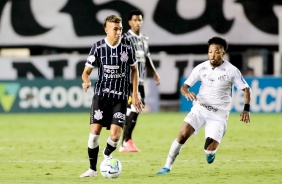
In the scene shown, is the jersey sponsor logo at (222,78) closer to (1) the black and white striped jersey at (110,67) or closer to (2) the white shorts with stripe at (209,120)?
(2) the white shorts with stripe at (209,120)

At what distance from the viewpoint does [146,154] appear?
1341cm

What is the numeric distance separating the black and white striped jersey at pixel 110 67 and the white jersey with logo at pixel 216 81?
2.62 ft

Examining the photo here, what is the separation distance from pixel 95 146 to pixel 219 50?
74.3 inches

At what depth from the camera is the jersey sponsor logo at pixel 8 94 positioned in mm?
25062

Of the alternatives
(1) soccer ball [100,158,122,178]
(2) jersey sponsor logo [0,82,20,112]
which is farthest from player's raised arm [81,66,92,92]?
(2) jersey sponsor logo [0,82,20,112]

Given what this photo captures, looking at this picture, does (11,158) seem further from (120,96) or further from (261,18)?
(261,18)

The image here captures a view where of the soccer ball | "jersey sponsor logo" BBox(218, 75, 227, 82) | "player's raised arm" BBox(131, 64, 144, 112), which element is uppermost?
"jersey sponsor logo" BBox(218, 75, 227, 82)

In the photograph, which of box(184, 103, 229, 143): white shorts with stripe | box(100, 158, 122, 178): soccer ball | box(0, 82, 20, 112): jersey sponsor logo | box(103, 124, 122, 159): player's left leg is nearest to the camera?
box(100, 158, 122, 178): soccer ball

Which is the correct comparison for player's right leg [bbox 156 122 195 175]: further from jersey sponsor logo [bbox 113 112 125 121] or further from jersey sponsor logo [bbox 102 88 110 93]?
jersey sponsor logo [bbox 102 88 110 93]

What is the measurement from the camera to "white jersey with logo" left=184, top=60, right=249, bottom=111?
10523 mm

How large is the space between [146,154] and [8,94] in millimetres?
12361

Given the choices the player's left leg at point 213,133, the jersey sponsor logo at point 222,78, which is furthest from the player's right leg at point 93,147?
the jersey sponsor logo at point 222,78

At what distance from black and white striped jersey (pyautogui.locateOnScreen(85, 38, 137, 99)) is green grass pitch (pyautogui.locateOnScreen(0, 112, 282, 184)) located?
3.36ft

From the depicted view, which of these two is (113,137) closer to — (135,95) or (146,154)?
(135,95)
